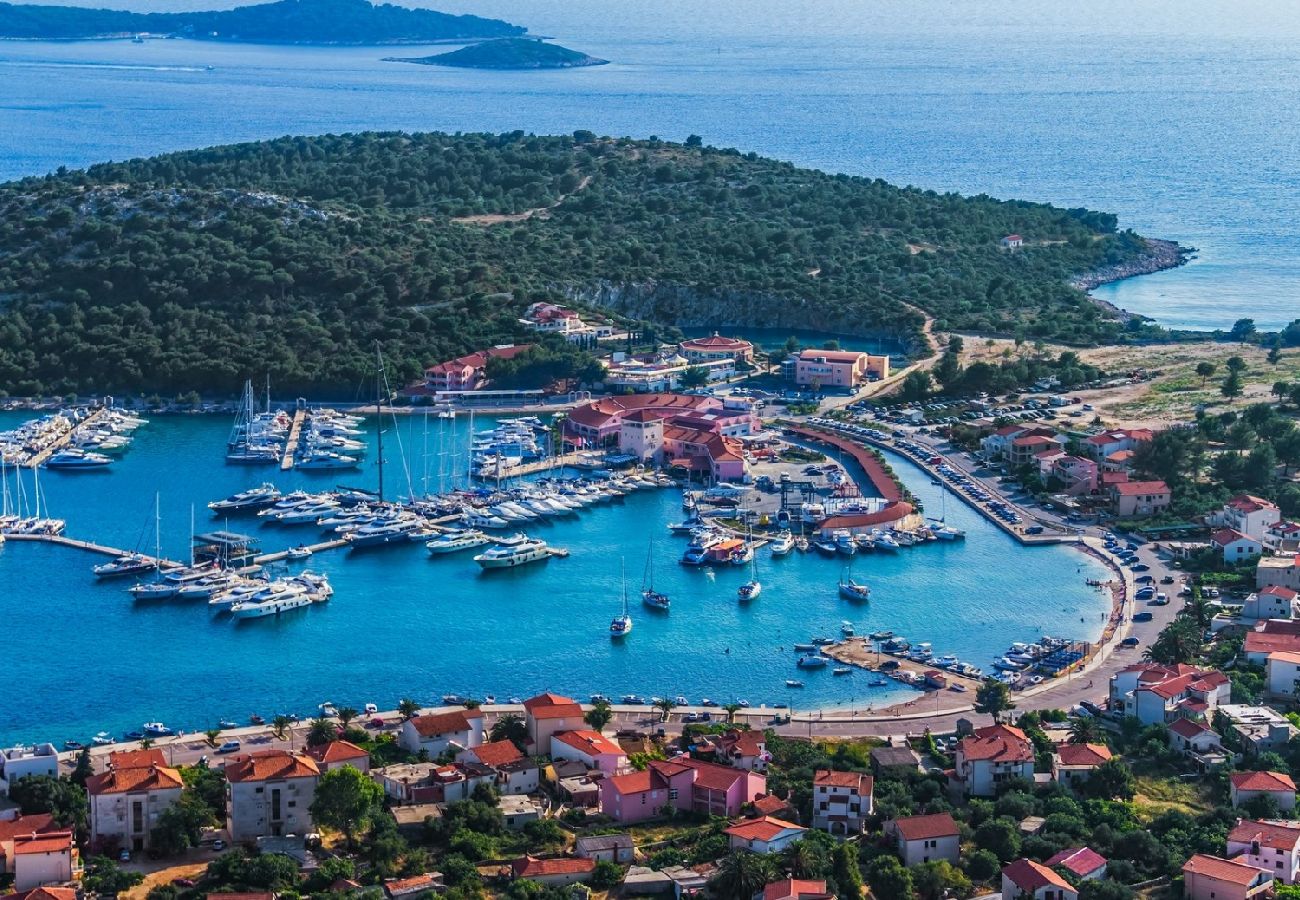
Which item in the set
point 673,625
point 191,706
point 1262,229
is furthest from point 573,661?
point 1262,229

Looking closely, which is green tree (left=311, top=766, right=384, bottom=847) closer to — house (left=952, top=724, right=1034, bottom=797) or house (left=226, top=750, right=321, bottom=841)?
house (left=226, top=750, right=321, bottom=841)

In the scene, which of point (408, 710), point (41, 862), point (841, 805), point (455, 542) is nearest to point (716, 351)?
point (455, 542)

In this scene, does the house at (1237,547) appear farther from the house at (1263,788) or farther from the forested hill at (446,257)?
the forested hill at (446,257)

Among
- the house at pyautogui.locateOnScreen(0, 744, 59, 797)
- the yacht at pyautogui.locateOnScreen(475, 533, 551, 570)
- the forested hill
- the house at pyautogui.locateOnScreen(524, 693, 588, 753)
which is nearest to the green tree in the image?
the house at pyautogui.locateOnScreen(524, 693, 588, 753)

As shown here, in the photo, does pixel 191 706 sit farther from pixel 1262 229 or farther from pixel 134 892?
pixel 1262 229

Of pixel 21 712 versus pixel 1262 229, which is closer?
pixel 21 712

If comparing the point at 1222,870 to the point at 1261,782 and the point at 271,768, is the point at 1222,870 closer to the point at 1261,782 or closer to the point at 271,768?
the point at 1261,782

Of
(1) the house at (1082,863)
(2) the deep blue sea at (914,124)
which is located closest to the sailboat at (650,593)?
(1) the house at (1082,863)
